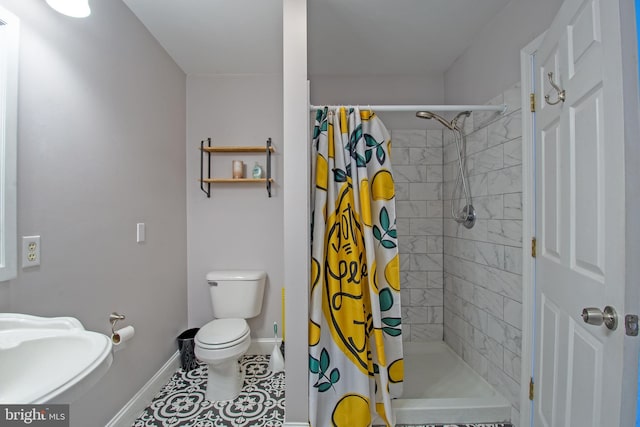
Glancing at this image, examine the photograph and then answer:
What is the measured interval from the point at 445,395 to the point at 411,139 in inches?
76.7

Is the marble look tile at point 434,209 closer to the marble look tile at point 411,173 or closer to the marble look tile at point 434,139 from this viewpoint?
the marble look tile at point 411,173

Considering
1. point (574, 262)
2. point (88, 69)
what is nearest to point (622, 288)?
point (574, 262)

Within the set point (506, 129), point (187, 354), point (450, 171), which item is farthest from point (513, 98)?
point (187, 354)

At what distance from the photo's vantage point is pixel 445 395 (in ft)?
5.69

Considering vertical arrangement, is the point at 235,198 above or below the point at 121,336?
above

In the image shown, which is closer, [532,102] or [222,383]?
[532,102]

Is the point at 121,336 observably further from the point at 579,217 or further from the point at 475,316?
the point at 475,316

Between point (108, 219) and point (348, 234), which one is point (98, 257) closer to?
point (108, 219)

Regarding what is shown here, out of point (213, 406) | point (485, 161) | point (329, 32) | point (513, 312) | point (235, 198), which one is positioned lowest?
point (213, 406)

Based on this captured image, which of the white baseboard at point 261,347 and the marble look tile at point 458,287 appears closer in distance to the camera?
the marble look tile at point 458,287

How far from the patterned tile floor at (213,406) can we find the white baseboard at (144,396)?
0.03 meters

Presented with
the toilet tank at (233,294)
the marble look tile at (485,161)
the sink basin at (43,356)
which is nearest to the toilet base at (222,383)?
the toilet tank at (233,294)

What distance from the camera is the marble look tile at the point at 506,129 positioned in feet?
5.06

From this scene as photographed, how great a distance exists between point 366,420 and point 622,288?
50.7 inches
